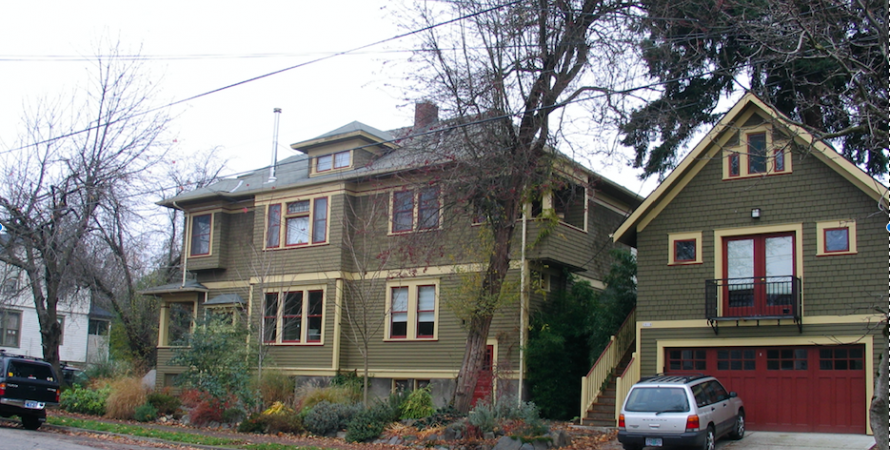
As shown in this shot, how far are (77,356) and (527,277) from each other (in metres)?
40.0

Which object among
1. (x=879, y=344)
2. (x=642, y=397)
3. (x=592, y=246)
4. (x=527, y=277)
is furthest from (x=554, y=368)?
(x=879, y=344)

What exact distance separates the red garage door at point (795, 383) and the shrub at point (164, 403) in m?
14.7

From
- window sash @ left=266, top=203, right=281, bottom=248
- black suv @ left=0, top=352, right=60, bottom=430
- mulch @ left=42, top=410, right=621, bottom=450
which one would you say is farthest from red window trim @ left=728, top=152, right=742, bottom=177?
black suv @ left=0, top=352, right=60, bottom=430

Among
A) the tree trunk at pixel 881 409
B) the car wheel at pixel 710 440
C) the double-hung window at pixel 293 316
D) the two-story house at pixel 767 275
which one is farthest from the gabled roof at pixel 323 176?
the tree trunk at pixel 881 409

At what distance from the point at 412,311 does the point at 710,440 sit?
12.4 metres

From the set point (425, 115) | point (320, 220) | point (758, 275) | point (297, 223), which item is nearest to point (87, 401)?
point (297, 223)

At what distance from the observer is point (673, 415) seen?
16.0m

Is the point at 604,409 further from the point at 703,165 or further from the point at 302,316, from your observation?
the point at 302,316

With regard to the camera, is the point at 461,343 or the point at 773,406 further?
the point at 461,343

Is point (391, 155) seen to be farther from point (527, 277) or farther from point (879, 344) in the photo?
point (879, 344)

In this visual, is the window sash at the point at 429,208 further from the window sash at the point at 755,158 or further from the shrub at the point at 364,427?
the window sash at the point at 755,158

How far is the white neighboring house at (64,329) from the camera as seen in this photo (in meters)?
46.5

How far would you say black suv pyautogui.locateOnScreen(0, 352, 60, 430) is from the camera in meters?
20.5

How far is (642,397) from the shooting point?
54.9 feet
